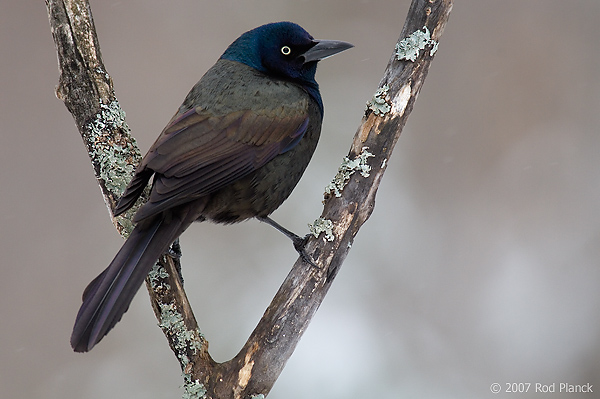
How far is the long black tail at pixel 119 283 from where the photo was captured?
248 cm

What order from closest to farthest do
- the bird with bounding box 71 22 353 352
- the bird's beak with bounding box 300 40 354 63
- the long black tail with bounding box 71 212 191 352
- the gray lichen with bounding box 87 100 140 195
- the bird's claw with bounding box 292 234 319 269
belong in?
the long black tail with bounding box 71 212 191 352, the bird with bounding box 71 22 353 352, the bird's claw with bounding box 292 234 319 269, the gray lichen with bounding box 87 100 140 195, the bird's beak with bounding box 300 40 354 63

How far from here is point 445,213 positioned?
4.50 meters

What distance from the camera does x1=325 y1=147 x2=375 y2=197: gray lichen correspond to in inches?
108

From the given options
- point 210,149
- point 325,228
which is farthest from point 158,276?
point 325,228

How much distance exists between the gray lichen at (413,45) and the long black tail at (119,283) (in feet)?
3.99

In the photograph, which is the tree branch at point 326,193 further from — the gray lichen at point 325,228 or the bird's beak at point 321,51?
the bird's beak at point 321,51

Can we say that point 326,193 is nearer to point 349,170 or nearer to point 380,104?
point 349,170

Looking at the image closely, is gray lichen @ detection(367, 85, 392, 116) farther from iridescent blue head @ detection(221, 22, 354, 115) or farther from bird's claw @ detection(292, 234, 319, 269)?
iridescent blue head @ detection(221, 22, 354, 115)

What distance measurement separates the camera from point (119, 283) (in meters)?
2.58

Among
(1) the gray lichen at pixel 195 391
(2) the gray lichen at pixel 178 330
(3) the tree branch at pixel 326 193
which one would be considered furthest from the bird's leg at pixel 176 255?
(1) the gray lichen at pixel 195 391

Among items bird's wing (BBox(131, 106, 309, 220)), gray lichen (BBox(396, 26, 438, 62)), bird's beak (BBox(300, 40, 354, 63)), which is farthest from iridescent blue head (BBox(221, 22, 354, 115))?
gray lichen (BBox(396, 26, 438, 62))

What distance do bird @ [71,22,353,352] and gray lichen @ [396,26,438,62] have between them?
24.9 inches

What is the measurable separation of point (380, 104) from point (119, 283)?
1281mm

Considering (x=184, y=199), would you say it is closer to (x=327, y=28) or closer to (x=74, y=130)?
(x=74, y=130)
